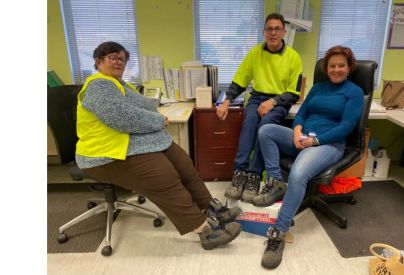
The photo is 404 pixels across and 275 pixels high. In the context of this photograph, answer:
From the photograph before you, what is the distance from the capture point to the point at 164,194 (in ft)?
5.24

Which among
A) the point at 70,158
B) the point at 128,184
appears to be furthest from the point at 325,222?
the point at 70,158

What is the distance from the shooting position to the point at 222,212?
70.4 inches

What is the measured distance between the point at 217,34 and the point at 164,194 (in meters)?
1.70

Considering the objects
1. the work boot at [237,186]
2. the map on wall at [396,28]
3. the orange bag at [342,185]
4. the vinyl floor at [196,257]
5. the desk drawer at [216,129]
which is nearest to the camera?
the vinyl floor at [196,257]

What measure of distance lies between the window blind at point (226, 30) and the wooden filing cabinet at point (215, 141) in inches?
26.0

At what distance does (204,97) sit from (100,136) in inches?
41.9

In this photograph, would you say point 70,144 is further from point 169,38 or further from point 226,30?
point 226,30

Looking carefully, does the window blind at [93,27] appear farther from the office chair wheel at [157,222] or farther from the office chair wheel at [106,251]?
the office chair wheel at [106,251]

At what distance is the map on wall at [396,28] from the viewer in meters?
2.52

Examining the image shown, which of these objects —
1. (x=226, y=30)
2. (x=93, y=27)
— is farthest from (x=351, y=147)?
(x=93, y=27)

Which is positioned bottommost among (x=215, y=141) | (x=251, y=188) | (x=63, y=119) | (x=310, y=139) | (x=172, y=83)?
(x=251, y=188)

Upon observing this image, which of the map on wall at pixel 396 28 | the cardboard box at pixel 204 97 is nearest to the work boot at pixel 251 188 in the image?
the cardboard box at pixel 204 97

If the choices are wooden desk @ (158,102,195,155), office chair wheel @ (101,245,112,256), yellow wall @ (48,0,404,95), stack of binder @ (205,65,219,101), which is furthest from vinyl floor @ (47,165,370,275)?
yellow wall @ (48,0,404,95)

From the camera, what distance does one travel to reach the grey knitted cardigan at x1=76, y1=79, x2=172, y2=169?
148 centimetres
